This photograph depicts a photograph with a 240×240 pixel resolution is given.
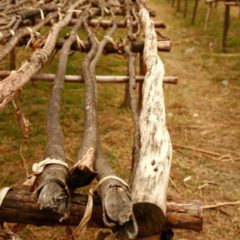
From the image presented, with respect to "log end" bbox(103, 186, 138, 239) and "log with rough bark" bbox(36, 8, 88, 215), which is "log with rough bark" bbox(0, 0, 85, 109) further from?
"log end" bbox(103, 186, 138, 239)

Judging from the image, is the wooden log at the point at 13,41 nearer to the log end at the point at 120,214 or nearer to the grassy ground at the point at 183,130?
the grassy ground at the point at 183,130

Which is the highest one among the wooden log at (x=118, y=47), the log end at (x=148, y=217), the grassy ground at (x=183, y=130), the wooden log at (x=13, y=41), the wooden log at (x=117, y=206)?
the wooden log at (x=117, y=206)

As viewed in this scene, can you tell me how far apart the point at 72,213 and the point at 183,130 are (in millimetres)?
3214

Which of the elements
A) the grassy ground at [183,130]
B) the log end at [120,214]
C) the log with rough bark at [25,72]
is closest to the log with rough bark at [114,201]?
the log end at [120,214]

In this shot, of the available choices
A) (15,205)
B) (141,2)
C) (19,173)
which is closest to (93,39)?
(19,173)

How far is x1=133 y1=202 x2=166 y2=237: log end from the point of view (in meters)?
1.32

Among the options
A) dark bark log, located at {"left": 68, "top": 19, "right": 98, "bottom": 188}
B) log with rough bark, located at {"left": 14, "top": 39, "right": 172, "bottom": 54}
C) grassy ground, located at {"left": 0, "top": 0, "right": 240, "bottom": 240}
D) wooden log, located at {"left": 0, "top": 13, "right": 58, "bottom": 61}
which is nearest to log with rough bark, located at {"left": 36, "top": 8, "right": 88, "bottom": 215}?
dark bark log, located at {"left": 68, "top": 19, "right": 98, "bottom": 188}

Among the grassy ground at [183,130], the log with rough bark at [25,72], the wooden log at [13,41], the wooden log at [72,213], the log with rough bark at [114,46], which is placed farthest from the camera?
the log with rough bark at [114,46]

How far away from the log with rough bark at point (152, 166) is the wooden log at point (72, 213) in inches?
2.9

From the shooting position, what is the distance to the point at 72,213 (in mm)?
1400

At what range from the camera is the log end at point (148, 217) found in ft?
4.32

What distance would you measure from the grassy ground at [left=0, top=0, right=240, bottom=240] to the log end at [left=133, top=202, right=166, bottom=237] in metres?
1.61

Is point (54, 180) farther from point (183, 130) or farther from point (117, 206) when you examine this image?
point (183, 130)

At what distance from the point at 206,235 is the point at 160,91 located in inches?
43.3
